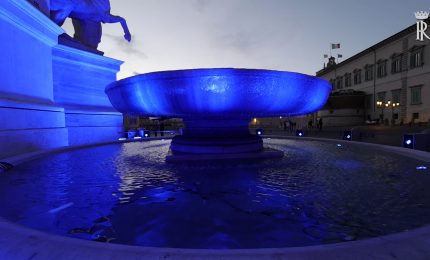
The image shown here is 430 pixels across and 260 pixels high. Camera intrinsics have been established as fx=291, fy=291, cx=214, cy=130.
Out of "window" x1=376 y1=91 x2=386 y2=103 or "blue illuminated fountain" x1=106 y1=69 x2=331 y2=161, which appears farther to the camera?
"window" x1=376 y1=91 x2=386 y2=103

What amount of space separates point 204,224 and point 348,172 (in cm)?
295

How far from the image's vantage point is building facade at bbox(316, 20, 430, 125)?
31.8m

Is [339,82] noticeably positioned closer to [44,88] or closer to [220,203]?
[44,88]

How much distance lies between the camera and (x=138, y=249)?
148 centimetres

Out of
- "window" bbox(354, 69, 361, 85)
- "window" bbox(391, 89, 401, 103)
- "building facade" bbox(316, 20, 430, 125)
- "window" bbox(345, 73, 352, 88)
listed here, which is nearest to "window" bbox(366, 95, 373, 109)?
"building facade" bbox(316, 20, 430, 125)

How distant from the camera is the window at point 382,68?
130ft

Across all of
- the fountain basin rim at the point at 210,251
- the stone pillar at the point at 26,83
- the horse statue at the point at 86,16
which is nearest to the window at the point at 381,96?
the horse statue at the point at 86,16

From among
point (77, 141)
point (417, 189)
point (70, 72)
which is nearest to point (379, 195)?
point (417, 189)

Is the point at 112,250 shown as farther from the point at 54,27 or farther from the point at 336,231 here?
the point at 54,27

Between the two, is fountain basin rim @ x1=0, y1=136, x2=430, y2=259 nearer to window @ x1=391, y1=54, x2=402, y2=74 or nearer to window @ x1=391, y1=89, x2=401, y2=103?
window @ x1=391, y1=89, x2=401, y2=103

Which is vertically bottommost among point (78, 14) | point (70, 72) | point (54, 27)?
point (70, 72)

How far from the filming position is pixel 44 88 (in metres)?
9.44

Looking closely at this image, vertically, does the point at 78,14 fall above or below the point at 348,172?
above

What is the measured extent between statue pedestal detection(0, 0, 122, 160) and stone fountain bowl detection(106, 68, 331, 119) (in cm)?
336
